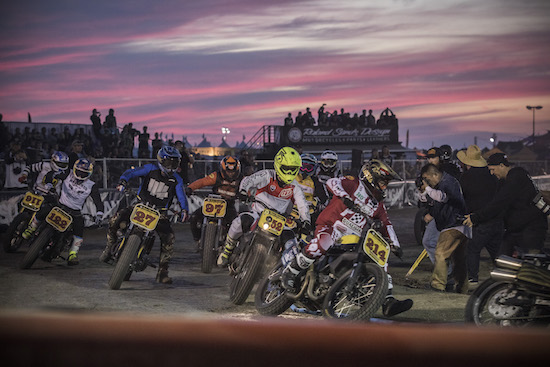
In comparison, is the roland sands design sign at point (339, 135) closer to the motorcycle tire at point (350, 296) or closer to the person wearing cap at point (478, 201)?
the person wearing cap at point (478, 201)

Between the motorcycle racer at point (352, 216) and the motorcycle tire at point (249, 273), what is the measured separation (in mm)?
545

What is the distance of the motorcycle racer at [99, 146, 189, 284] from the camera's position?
9.46 meters

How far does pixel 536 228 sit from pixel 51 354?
312 inches

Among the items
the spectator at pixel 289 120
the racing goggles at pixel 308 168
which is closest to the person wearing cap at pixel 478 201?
the racing goggles at pixel 308 168

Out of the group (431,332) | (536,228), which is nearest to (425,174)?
(536,228)

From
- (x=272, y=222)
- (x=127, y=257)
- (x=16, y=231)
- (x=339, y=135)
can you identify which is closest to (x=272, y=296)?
(x=272, y=222)

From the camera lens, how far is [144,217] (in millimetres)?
8727

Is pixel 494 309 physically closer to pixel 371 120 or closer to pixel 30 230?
pixel 30 230

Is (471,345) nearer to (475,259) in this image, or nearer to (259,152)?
(475,259)

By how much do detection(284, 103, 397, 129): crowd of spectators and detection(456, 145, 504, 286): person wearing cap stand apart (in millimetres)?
27717

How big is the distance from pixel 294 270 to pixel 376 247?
2.98 ft

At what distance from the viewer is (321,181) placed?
1159 cm

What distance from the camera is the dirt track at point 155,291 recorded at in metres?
7.52

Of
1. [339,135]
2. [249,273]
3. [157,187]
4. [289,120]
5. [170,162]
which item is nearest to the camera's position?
[249,273]
